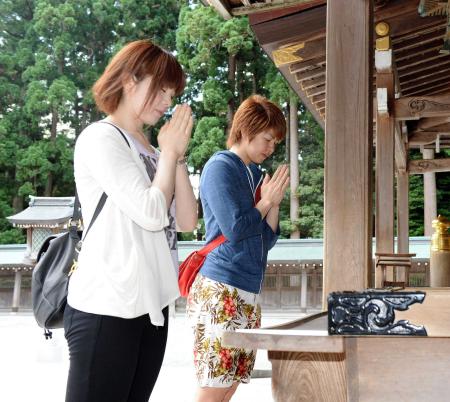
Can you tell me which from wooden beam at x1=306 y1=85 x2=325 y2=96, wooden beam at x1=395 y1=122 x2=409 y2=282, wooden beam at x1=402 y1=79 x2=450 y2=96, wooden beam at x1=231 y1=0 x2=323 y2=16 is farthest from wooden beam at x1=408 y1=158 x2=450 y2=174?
wooden beam at x1=231 y1=0 x2=323 y2=16

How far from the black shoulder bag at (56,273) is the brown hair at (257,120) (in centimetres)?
78

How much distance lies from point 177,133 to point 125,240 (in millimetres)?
302

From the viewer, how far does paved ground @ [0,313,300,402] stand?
6062mm

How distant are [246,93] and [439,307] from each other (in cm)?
2330

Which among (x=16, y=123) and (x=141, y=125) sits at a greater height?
(x=16, y=123)

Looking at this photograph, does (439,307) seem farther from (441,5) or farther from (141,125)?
(441,5)

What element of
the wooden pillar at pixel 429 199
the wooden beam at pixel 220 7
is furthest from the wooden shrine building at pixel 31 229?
the wooden beam at pixel 220 7

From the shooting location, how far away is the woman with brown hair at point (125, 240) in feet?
4.91

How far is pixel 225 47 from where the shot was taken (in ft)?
75.6

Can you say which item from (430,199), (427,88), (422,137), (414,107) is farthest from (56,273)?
(430,199)

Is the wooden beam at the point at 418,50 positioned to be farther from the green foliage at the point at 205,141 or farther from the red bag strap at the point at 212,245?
the green foliage at the point at 205,141

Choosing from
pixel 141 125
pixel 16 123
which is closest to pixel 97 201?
pixel 141 125

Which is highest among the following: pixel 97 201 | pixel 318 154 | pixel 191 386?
pixel 318 154

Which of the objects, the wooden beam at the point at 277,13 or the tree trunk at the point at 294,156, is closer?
the wooden beam at the point at 277,13
